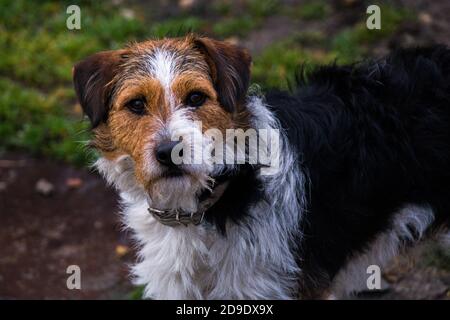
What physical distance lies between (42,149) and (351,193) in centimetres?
338

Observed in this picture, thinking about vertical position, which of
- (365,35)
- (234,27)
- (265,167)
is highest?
(234,27)

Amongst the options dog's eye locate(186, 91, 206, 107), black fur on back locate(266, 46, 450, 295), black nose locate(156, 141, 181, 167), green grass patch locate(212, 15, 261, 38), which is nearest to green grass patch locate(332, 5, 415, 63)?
green grass patch locate(212, 15, 261, 38)

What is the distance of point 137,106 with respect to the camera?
3320 millimetres

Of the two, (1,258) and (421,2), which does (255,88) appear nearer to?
(1,258)

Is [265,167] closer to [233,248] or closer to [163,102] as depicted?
[233,248]

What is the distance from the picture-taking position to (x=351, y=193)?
3.59 metres

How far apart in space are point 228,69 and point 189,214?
28.9 inches

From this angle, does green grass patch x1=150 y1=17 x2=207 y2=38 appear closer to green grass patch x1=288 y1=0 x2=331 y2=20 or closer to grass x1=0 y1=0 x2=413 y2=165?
grass x1=0 y1=0 x2=413 y2=165

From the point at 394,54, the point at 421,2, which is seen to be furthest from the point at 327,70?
the point at 421,2

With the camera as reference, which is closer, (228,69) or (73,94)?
(228,69)

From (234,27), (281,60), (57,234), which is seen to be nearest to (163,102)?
(57,234)

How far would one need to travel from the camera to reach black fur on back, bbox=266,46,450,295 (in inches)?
141

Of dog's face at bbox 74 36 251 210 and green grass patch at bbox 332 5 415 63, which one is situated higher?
green grass patch at bbox 332 5 415 63

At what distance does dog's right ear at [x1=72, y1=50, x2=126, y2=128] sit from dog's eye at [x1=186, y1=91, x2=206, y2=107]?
1.41 feet
